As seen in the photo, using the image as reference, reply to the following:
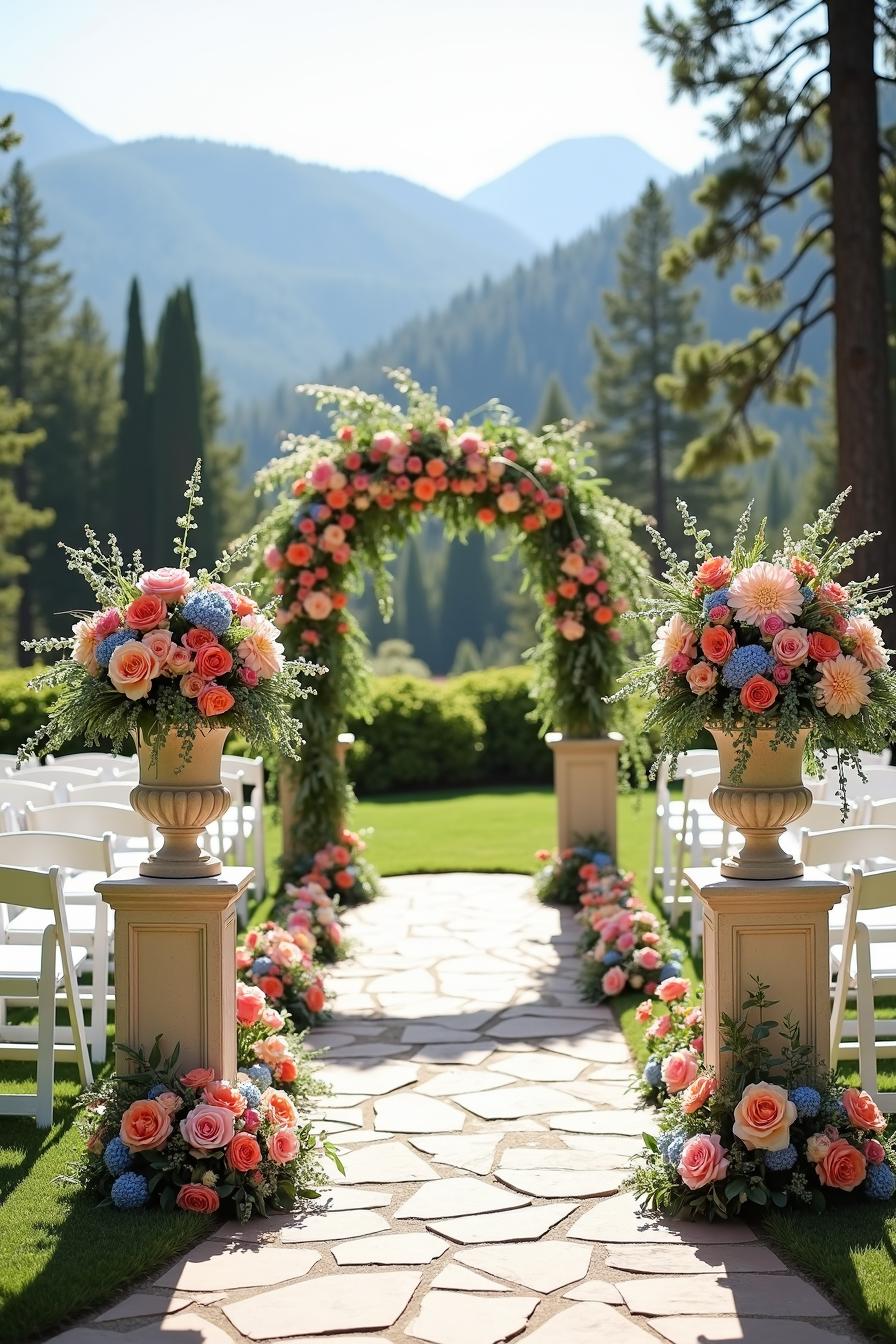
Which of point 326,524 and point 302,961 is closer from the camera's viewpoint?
point 302,961

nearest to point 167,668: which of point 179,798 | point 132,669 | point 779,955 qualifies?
point 132,669

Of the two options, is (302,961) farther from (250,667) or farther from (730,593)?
(730,593)

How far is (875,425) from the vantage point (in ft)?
43.0

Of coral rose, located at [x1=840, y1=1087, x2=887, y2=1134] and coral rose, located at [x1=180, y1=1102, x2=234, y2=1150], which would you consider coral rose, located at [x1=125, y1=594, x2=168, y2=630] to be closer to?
coral rose, located at [x1=180, y1=1102, x2=234, y2=1150]

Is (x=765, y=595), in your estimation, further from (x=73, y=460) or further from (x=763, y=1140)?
(x=73, y=460)

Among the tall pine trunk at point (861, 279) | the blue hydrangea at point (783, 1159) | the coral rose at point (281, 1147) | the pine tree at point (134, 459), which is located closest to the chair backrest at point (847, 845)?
the blue hydrangea at point (783, 1159)

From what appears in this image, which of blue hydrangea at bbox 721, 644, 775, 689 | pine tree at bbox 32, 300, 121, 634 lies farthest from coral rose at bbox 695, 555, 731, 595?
pine tree at bbox 32, 300, 121, 634

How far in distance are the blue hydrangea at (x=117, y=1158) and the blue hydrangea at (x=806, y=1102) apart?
2.04m

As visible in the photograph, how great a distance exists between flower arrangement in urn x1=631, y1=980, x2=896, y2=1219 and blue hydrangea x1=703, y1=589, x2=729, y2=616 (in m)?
1.18

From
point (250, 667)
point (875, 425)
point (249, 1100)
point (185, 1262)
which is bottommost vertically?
point (185, 1262)

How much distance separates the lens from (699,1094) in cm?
440

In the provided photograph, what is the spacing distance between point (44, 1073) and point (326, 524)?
4959 mm

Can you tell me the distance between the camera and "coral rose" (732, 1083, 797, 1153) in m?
4.17

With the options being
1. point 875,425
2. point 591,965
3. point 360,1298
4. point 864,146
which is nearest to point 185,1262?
point 360,1298
